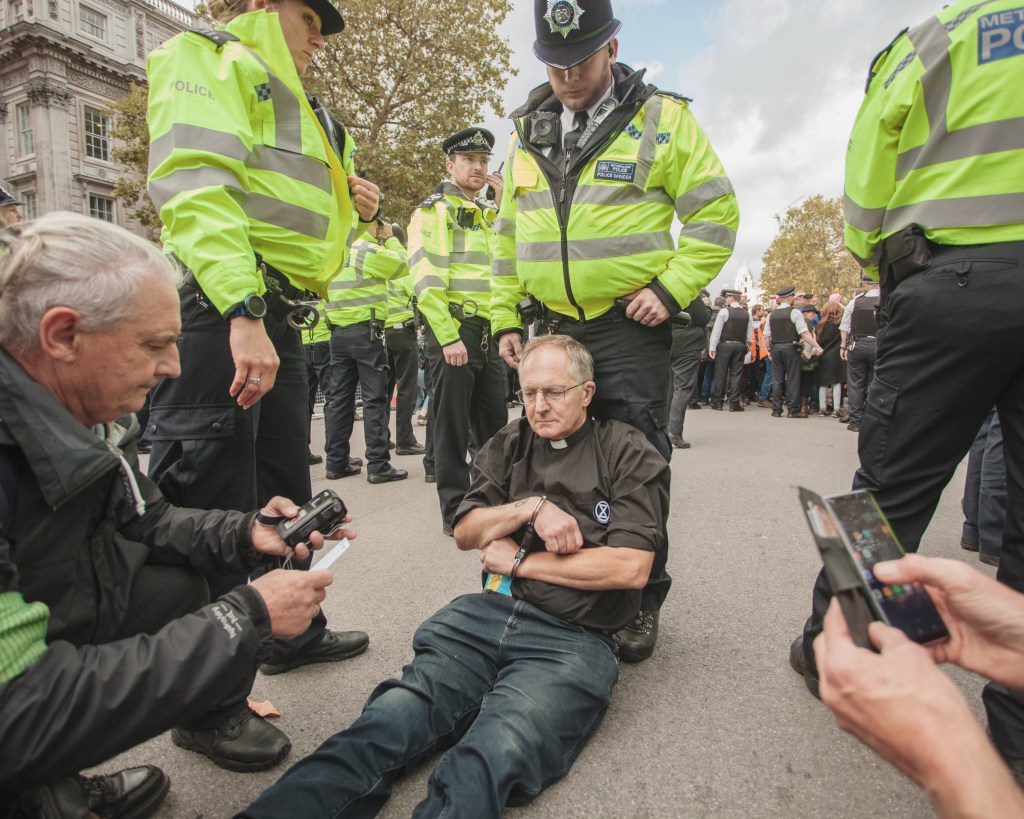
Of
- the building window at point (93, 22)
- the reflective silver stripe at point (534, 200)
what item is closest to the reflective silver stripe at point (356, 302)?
the reflective silver stripe at point (534, 200)

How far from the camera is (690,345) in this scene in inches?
305

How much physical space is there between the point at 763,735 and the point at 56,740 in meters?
1.77

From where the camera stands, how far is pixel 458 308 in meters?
4.09

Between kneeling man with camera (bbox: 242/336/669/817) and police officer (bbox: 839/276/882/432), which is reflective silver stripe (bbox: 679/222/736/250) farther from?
police officer (bbox: 839/276/882/432)

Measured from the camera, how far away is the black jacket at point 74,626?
1.00 meters

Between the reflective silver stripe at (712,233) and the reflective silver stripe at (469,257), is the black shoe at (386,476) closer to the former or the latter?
the reflective silver stripe at (469,257)

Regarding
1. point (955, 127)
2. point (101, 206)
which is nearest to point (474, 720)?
point (955, 127)

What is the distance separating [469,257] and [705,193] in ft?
7.01

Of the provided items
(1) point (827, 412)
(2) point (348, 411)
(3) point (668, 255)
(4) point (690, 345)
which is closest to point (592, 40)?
(3) point (668, 255)

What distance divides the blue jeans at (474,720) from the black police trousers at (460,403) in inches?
68.8

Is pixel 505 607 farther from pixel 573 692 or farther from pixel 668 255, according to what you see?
pixel 668 255

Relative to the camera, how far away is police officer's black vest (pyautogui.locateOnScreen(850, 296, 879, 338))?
25.4 ft

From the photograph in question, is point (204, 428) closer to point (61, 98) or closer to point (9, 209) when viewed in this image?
point (9, 209)

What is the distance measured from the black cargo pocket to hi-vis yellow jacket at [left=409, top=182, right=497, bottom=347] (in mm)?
2417
